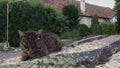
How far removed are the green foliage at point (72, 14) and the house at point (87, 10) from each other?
4.27m

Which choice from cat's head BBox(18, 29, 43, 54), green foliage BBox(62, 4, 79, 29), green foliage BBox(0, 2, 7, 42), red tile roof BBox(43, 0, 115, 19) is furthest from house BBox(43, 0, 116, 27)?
cat's head BBox(18, 29, 43, 54)

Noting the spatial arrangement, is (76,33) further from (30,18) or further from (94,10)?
(94,10)

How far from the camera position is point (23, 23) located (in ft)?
136

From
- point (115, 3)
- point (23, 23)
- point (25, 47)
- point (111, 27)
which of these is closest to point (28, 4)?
point (23, 23)

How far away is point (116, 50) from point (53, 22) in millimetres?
39776

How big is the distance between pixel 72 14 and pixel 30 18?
25.9ft

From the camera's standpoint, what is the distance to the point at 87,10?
207 ft

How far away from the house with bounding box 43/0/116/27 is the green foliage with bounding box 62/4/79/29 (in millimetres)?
4274

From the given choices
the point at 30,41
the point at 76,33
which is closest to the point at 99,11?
the point at 76,33

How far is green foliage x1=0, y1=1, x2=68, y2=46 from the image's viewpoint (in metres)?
41.3

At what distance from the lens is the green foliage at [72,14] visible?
Result: 1929 inches

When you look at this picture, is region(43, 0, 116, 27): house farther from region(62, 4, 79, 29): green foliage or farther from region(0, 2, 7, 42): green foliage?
region(0, 2, 7, 42): green foliage

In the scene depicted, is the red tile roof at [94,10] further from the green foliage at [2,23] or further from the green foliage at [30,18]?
the green foliage at [2,23]

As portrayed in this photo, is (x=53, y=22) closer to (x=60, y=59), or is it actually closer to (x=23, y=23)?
(x=23, y=23)
